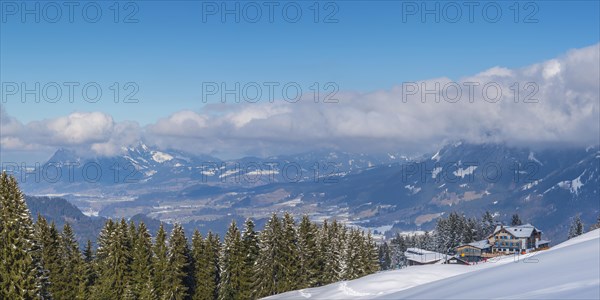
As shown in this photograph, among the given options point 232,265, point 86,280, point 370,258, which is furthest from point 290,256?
point 86,280

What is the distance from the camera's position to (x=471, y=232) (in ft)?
472

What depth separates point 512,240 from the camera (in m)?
137

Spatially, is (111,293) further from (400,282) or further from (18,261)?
(400,282)

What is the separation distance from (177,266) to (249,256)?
10145 mm

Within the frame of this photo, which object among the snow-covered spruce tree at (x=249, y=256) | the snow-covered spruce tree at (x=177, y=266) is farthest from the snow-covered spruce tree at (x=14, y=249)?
the snow-covered spruce tree at (x=249, y=256)

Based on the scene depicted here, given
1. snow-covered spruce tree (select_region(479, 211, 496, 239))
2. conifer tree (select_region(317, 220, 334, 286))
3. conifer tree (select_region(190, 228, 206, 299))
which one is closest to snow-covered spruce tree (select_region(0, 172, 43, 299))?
conifer tree (select_region(190, 228, 206, 299))

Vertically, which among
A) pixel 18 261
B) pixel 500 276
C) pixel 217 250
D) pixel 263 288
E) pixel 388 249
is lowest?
pixel 388 249

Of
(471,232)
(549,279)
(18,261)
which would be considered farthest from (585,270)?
(471,232)

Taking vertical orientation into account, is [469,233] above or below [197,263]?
below

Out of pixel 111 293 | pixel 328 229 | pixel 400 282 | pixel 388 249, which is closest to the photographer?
pixel 400 282

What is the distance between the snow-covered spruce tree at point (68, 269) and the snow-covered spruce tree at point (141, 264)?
6720mm

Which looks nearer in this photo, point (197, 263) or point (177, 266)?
point (177, 266)

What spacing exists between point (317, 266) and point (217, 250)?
13.1 meters

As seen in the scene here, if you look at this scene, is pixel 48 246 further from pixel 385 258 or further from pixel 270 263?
pixel 385 258
